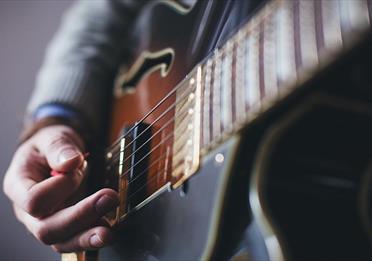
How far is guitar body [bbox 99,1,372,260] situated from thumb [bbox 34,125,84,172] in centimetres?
5

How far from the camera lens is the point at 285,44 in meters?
0.29

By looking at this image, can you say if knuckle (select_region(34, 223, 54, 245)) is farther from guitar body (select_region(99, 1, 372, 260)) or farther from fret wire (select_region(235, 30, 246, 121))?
fret wire (select_region(235, 30, 246, 121))

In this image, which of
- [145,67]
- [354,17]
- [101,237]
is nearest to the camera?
[354,17]

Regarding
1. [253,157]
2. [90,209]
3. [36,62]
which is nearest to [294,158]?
[253,157]

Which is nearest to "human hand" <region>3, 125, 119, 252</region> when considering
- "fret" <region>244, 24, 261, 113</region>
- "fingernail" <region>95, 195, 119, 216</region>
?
"fingernail" <region>95, 195, 119, 216</region>

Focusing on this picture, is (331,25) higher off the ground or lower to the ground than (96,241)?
higher

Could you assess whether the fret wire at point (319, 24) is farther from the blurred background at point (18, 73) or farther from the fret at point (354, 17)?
the blurred background at point (18, 73)

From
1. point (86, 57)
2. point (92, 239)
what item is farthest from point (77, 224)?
point (86, 57)

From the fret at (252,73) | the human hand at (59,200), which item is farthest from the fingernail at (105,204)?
the fret at (252,73)

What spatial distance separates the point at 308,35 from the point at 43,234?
22 centimetres

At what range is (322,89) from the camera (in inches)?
12.0

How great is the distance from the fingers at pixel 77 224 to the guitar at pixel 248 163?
1 cm

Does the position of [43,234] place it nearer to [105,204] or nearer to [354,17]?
[105,204]

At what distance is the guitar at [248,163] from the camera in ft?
1.02
